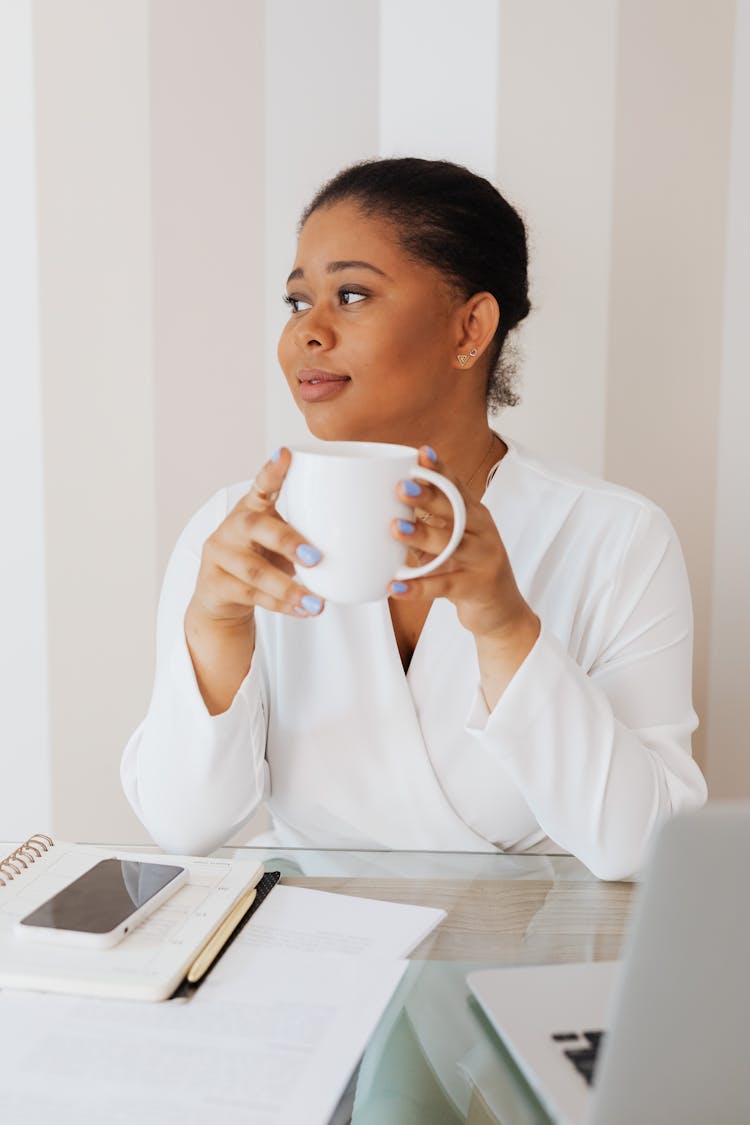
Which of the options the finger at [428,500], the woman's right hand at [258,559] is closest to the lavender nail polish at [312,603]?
the woman's right hand at [258,559]

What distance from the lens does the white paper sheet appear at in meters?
Result: 0.57

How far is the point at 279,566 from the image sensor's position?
934mm

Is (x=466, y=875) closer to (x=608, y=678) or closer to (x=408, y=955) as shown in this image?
(x=408, y=955)

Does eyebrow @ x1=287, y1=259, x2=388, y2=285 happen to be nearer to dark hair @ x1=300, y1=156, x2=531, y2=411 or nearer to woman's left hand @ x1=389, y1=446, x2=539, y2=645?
dark hair @ x1=300, y1=156, x2=531, y2=411

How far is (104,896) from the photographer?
0.80 meters

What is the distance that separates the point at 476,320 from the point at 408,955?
78cm

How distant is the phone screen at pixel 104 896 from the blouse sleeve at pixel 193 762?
181 mm

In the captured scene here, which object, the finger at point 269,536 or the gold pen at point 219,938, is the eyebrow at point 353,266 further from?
the gold pen at point 219,938

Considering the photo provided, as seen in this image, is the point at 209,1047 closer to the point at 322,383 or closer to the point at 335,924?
the point at 335,924

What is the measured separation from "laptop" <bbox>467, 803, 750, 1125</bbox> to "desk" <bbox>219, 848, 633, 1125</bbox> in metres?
0.13

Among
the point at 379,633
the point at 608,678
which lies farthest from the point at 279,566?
the point at 608,678

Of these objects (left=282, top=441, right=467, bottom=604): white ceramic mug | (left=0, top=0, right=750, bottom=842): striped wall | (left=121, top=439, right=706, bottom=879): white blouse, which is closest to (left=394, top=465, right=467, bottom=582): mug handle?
(left=282, top=441, right=467, bottom=604): white ceramic mug

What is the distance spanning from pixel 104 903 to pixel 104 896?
1cm

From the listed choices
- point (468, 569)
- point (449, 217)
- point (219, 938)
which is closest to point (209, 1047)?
point (219, 938)
